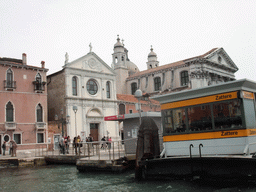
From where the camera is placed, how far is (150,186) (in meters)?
10.8

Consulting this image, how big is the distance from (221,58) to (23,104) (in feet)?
96.0

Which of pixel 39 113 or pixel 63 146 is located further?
pixel 39 113

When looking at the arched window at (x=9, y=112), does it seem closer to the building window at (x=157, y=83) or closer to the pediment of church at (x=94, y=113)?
the pediment of church at (x=94, y=113)

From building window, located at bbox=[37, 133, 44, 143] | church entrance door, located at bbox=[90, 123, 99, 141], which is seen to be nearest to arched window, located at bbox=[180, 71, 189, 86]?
church entrance door, located at bbox=[90, 123, 99, 141]

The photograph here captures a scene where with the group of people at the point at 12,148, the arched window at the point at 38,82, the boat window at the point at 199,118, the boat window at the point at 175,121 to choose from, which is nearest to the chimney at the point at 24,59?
the arched window at the point at 38,82

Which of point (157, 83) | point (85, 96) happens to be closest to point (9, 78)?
point (85, 96)

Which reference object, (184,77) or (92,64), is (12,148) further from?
(184,77)

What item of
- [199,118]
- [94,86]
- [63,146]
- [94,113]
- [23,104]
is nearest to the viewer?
[199,118]

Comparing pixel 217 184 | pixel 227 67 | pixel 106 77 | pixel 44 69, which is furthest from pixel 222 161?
pixel 227 67

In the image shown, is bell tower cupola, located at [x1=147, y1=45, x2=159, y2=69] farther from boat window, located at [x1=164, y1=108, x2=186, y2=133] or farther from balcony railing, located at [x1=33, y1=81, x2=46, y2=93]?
boat window, located at [x1=164, y1=108, x2=186, y2=133]

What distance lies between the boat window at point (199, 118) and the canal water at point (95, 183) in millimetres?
1997

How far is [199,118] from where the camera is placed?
33.6 ft

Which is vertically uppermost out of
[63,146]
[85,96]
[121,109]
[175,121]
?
[85,96]

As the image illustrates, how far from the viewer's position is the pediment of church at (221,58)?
4016cm
